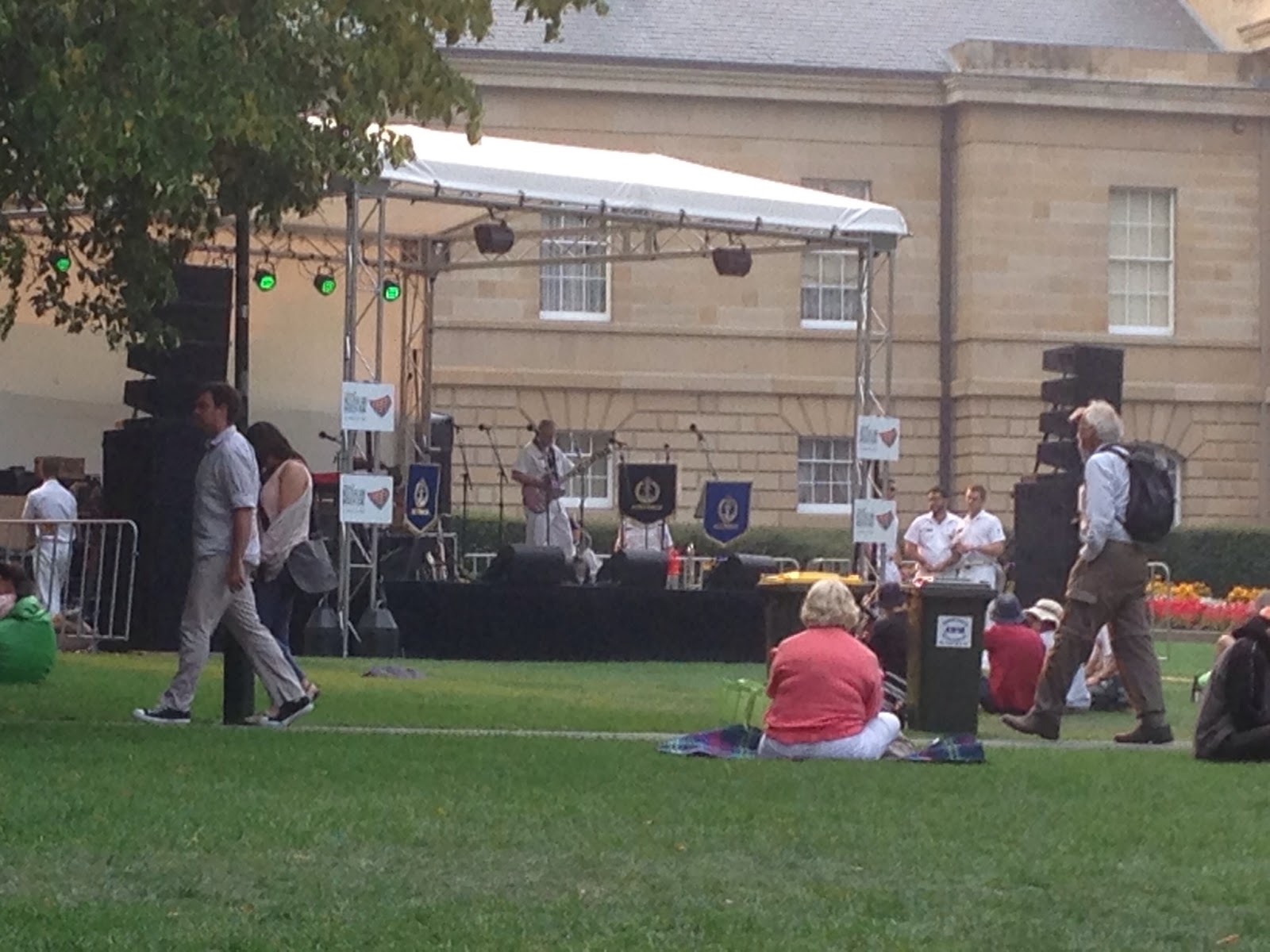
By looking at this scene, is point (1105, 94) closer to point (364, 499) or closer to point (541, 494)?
point (541, 494)

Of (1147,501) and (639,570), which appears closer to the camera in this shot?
(1147,501)

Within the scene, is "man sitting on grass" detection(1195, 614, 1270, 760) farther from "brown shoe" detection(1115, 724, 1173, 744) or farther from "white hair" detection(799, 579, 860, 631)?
"white hair" detection(799, 579, 860, 631)

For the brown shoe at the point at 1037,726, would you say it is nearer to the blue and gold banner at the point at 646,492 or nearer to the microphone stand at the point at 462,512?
the blue and gold banner at the point at 646,492

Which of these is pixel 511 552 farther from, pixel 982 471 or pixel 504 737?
pixel 982 471

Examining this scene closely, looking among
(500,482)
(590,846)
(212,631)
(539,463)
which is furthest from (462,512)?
(590,846)

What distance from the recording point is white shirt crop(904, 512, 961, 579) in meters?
26.1

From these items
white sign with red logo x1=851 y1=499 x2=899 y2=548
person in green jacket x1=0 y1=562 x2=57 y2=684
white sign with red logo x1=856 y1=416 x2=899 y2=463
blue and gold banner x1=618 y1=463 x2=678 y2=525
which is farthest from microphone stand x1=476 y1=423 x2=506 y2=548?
person in green jacket x1=0 y1=562 x2=57 y2=684

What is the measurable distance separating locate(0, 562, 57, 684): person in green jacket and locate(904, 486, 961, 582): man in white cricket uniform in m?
10.8

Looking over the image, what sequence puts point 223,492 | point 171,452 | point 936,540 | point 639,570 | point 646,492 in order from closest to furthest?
point 223,492 < point 171,452 < point 639,570 < point 936,540 < point 646,492

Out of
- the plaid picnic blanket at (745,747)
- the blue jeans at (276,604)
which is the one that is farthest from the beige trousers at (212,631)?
the plaid picnic blanket at (745,747)

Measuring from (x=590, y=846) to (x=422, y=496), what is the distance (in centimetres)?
1751

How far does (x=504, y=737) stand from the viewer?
1424 cm

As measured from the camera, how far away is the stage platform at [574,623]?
23.7 m

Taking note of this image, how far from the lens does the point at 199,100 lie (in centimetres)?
1323
